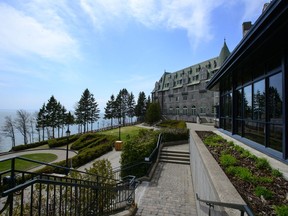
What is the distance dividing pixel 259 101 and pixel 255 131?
1.27m

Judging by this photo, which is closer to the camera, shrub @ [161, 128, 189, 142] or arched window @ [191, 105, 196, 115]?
shrub @ [161, 128, 189, 142]

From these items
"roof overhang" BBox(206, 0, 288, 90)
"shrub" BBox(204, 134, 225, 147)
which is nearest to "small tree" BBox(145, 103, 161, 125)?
"shrub" BBox(204, 134, 225, 147)

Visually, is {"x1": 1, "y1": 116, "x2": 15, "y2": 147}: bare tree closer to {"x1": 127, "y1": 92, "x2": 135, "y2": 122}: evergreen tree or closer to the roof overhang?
{"x1": 127, "y1": 92, "x2": 135, "y2": 122}: evergreen tree

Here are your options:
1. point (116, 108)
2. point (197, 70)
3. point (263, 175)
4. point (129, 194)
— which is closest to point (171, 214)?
point (129, 194)

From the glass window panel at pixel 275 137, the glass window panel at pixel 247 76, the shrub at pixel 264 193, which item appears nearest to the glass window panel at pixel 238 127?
the glass window panel at pixel 247 76

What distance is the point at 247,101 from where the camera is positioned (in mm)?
8273

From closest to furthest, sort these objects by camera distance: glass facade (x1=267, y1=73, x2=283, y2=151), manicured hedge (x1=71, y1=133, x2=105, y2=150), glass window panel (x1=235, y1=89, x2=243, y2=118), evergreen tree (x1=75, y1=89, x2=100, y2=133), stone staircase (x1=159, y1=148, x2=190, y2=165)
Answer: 1. glass facade (x1=267, y1=73, x2=283, y2=151)
2. glass window panel (x1=235, y1=89, x2=243, y2=118)
3. stone staircase (x1=159, y1=148, x2=190, y2=165)
4. manicured hedge (x1=71, y1=133, x2=105, y2=150)
5. evergreen tree (x1=75, y1=89, x2=100, y2=133)

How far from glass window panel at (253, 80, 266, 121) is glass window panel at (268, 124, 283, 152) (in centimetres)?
70

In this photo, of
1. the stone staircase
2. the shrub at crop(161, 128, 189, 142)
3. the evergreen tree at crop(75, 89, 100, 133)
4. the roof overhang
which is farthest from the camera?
the evergreen tree at crop(75, 89, 100, 133)

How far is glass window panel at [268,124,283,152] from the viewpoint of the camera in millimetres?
5457

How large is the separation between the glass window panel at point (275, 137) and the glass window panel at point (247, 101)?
6.49 ft

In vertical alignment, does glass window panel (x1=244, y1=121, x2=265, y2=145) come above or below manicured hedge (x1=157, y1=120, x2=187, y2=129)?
above

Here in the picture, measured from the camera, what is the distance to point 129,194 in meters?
8.25

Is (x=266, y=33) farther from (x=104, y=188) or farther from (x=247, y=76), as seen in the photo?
(x=104, y=188)
